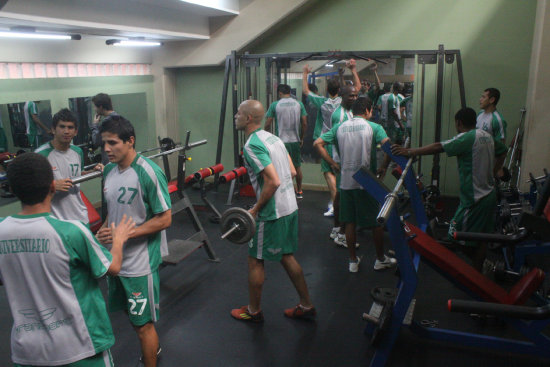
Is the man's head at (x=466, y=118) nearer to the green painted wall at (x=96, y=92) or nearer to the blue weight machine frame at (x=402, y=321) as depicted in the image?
the blue weight machine frame at (x=402, y=321)

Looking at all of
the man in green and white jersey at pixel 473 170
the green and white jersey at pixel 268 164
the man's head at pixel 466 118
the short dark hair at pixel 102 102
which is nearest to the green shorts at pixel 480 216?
the man in green and white jersey at pixel 473 170

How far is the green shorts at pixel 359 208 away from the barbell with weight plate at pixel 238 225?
50.7 inches

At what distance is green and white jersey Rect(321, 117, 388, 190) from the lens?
3812 millimetres

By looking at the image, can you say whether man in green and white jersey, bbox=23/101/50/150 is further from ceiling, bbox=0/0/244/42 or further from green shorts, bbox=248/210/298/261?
green shorts, bbox=248/210/298/261

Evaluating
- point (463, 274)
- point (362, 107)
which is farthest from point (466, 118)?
point (463, 274)

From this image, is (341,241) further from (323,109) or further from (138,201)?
(138,201)

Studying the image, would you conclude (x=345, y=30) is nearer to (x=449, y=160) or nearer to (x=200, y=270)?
(x=449, y=160)

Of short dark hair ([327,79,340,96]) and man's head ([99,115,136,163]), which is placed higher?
short dark hair ([327,79,340,96])

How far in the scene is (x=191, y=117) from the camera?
7.33m

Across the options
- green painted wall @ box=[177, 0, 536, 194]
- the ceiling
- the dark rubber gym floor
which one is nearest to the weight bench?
the dark rubber gym floor

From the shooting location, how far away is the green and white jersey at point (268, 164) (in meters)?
2.87

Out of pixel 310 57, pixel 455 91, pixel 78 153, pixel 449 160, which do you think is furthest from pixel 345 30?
pixel 78 153

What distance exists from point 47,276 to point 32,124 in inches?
153

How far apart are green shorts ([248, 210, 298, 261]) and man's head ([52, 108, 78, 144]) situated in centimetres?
152
